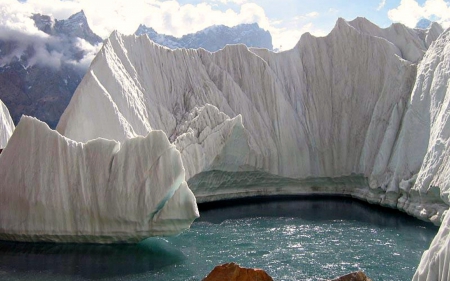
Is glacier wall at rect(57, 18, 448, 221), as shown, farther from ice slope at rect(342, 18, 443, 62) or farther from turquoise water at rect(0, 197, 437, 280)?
turquoise water at rect(0, 197, 437, 280)

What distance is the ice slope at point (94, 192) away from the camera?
1750 centimetres

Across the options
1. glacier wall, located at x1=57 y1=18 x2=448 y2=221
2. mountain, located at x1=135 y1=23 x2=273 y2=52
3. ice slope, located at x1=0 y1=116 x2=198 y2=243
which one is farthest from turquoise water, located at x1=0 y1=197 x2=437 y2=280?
mountain, located at x1=135 y1=23 x2=273 y2=52

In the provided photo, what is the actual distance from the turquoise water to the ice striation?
3.31 meters

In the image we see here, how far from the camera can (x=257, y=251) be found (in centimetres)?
1673

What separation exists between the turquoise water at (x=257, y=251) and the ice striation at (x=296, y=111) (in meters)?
3.31

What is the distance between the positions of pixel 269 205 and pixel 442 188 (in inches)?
406

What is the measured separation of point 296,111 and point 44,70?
37.4 m

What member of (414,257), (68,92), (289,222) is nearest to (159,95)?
(289,222)

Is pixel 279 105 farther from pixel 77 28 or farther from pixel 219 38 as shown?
pixel 219 38

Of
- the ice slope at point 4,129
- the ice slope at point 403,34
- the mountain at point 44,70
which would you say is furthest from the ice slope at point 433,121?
the mountain at point 44,70

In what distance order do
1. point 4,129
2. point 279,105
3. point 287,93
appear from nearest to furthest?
point 4,129 → point 279,105 → point 287,93

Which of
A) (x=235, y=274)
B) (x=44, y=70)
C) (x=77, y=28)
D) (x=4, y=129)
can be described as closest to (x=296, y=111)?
(x=4, y=129)

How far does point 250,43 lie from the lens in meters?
70.2

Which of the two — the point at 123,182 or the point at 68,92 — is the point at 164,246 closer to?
the point at 123,182
